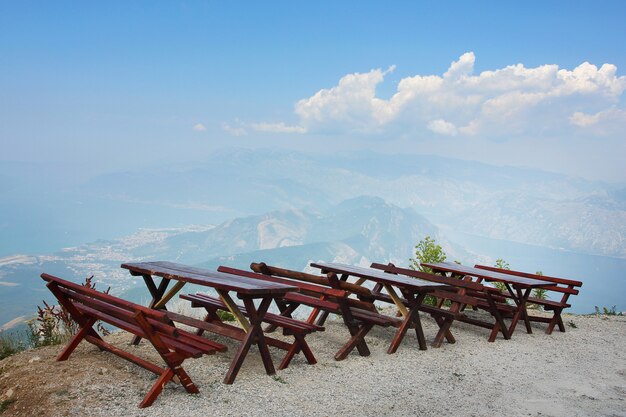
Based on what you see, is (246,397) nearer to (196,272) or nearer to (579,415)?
(196,272)

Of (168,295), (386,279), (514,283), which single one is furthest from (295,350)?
(514,283)

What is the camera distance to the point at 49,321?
787 cm

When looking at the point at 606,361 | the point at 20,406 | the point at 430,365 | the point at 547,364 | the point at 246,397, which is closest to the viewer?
the point at 20,406

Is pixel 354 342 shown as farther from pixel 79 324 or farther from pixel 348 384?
pixel 79 324

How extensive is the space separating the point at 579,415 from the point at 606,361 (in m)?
2.99

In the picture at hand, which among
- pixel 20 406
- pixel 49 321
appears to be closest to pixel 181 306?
pixel 49 321

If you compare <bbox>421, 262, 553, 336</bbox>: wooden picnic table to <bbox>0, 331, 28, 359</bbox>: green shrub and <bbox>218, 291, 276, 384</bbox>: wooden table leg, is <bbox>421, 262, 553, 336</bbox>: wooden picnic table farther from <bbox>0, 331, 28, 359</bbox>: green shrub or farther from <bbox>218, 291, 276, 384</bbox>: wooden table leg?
<bbox>0, 331, 28, 359</bbox>: green shrub

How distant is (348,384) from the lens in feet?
20.0

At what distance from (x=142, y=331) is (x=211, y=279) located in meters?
0.97

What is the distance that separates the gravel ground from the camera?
509 centimetres

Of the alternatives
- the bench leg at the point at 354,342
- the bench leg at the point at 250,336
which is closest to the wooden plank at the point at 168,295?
the bench leg at the point at 250,336

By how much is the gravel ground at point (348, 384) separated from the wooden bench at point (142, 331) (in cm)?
17

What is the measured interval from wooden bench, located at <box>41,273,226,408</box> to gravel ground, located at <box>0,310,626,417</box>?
0.57 ft

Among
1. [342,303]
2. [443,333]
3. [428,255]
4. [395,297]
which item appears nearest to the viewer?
[342,303]
